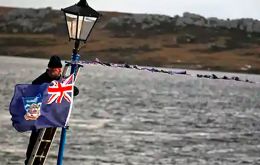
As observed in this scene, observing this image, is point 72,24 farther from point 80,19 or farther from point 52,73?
point 52,73

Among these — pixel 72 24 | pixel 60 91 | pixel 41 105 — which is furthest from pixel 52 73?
pixel 72 24

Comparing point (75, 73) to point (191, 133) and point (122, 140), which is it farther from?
point (191, 133)

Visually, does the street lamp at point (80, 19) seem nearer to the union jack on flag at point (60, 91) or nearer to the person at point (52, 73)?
the person at point (52, 73)

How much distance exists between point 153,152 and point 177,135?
1120 cm

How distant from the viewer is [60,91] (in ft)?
35.4

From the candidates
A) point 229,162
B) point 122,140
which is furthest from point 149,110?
point 229,162

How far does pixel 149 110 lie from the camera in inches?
3056

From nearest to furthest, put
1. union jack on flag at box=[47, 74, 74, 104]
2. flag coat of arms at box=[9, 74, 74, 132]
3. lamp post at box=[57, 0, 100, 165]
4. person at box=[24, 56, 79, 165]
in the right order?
flag coat of arms at box=[9, 74, 74, 132] < union jack on flag at box=[47, 74, 74, 104] < person at box=[24, 56, 79, 165] < lamp post at box=[57, 0, 100, 165]

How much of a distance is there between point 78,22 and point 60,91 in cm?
138

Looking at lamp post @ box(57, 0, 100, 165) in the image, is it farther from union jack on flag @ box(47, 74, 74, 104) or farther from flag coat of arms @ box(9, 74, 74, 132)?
flag coat of arms @ box(9, 74, 74, 132)

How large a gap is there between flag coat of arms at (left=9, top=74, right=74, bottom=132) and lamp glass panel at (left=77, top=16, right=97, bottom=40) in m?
1.15

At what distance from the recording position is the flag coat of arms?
34.9 ft

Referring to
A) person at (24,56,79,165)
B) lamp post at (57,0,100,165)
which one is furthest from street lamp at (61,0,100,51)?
person at (24,56,79,165)

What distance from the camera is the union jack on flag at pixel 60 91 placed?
35.3 feet
